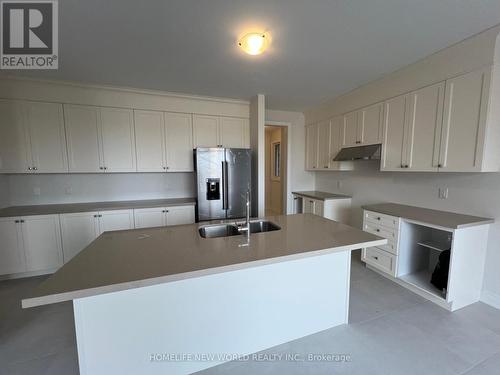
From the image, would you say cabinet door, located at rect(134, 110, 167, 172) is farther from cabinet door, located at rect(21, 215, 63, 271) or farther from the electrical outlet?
the electrical outlet

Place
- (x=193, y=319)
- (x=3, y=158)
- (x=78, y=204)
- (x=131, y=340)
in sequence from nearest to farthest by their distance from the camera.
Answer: (x=131, y=340) → (x=193, y=319) → (x=3, y=158) → (x=78, y=204)

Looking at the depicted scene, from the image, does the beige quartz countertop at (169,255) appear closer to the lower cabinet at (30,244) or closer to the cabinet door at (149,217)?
the cabinet door at (149,217)

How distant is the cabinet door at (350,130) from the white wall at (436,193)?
46cm

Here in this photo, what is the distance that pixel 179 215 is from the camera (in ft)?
10.9

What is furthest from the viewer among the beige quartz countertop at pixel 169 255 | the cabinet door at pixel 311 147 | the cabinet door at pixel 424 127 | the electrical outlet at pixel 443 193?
the cabinet door at pixel 311 147

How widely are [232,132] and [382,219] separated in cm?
268

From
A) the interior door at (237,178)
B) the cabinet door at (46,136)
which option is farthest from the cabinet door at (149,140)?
the interior door at (237,178)

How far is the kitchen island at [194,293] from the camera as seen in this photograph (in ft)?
3.79

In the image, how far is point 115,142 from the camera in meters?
3.24

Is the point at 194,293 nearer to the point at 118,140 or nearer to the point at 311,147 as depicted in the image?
the point at 118,140

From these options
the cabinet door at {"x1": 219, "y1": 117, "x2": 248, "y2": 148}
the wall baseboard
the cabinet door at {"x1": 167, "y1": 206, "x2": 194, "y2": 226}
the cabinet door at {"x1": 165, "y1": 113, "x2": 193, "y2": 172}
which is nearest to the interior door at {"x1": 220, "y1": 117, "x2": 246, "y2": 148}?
the cabinet door at {"x1": 219, "y1": 117, "x2": 248, "y2": 148}

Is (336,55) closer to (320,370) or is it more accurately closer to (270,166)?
(320,370)

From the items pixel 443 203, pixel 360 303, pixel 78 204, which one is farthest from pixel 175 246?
pixel 443 203

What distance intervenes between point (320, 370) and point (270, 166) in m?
5.26
